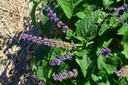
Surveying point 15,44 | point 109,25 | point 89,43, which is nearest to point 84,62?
point 89,43

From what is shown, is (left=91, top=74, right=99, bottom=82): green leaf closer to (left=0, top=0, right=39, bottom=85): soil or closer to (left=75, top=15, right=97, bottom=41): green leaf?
(left=75, top=15, right=97, bottom=41): green leaf

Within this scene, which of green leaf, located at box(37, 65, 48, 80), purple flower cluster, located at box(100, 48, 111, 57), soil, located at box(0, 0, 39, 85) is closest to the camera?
purple flower cluster, located at box(100, 48, 111, 57)

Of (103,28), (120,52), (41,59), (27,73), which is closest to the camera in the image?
(103,28)

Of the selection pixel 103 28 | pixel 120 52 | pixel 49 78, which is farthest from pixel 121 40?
pixel 49 78

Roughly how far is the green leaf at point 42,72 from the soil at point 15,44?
2.00 ft

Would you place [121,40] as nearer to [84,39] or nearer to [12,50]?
[84,39]

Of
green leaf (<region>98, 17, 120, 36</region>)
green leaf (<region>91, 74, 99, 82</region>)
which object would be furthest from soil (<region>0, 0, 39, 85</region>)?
green leaf (<region>98, 17, 120, 36</region>)

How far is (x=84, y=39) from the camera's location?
1.77 meters

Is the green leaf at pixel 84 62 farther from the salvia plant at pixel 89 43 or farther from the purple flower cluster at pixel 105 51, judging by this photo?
the purple flower cluster at pixel 105 51

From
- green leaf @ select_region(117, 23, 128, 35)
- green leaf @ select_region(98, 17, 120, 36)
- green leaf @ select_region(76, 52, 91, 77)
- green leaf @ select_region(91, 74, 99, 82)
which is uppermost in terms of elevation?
green leaf @ select_region(98, 17, 120, 36)

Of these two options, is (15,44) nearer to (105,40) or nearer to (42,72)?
(42,72)

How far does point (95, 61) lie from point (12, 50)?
3.71 ft

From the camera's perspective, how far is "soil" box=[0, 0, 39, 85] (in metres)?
2.61

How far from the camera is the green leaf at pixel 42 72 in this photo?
74.5 inches
